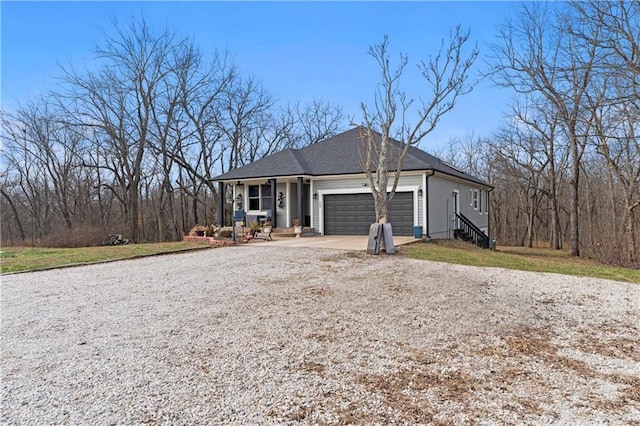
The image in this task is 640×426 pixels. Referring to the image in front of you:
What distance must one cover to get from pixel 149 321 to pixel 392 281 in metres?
4.33

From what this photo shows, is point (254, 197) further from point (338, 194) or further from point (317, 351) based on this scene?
point (317, 351)

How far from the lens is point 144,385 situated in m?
3.26

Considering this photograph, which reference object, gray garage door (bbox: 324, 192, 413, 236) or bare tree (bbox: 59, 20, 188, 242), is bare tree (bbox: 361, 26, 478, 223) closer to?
gray garage door (bbox: 324, 192, 413, 236)

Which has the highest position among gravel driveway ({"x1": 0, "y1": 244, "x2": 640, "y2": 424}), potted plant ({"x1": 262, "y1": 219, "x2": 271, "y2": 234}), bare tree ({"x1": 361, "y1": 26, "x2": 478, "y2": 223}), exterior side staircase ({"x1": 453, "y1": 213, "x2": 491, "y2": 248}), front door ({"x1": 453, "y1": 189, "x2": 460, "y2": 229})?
bare tree ({"x1": 361, "y1": 26, "x2": 478, "y2": 223})

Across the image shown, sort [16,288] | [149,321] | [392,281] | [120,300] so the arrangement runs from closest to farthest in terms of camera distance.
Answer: [149,321] → [120,300] → [16,288] → [392,281]

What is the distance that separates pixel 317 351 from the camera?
160 inches

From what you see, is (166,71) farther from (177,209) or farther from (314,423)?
(314,423)

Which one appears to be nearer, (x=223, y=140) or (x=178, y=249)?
(x=178, y=249)

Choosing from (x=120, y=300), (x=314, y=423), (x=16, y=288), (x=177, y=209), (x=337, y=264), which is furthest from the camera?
(x=177, y=209)

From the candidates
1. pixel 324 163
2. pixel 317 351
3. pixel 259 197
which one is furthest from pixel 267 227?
pixel 317 351

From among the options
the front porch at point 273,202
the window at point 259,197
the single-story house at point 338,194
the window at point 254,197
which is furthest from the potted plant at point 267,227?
the window at point 254,197

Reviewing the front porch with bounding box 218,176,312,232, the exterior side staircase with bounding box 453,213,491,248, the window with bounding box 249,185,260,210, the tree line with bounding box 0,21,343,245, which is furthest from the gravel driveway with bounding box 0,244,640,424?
the tree line with bounding box 0,21,343,245

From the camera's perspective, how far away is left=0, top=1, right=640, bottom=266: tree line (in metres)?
18.5

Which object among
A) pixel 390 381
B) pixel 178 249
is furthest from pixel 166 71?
pixel 390 381
